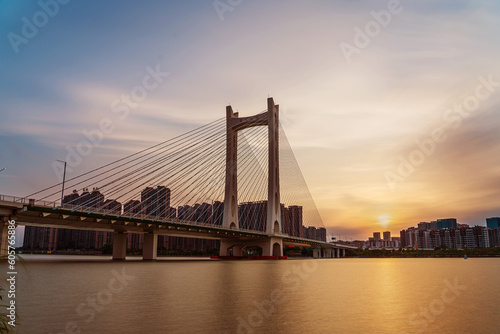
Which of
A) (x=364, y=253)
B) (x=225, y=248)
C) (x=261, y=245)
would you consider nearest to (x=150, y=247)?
(x=225, y=248)

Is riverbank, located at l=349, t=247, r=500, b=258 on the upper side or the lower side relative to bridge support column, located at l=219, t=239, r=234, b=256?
lower

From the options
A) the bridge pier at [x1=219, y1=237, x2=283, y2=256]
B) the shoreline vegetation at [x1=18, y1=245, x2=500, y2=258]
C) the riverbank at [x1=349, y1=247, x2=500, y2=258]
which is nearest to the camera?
the bridge pier at [x1=219, y1=237, x2=283, y2=256]

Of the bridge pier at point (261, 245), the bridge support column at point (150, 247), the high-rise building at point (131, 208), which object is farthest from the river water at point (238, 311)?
the bridge pier at point (261, 245)

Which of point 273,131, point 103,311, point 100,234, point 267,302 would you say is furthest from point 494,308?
point 100,234

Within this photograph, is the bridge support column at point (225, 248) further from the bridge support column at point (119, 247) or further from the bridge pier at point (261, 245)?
the bridge support column at point (119, 247)

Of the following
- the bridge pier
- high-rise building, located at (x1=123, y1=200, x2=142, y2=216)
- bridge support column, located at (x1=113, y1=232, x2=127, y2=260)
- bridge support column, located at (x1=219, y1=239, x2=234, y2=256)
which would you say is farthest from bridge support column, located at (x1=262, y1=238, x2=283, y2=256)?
bridge support column, located at (x1=113, y1=232, x2=127, y2=260)

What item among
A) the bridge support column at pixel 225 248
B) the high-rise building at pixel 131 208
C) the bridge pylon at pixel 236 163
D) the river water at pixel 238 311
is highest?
the bridge pylon at pixel 236 163

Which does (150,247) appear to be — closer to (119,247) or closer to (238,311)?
(119,247)

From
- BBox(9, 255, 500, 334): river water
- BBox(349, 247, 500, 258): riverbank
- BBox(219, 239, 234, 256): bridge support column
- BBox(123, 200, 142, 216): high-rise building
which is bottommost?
BBox(349, 247, 500, 258): riverbank

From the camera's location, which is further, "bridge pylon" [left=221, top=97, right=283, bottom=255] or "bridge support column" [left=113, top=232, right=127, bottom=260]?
"bridge pylon" [left=221, top=97, right=283, bottom=255]

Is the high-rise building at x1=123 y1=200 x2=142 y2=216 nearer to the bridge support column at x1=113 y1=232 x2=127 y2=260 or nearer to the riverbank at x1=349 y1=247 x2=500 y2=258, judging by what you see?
the bridge support column at x1=113 y1=232 x2=127 y2=260

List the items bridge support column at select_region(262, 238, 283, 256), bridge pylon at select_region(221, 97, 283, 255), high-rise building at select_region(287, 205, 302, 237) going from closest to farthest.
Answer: bridge pylon at select_region(221, 97, 283, 255)
bridge support column at select_region(262, 238, 283, 256)
high-rise building at select_region(287, 205, 302, 237)
